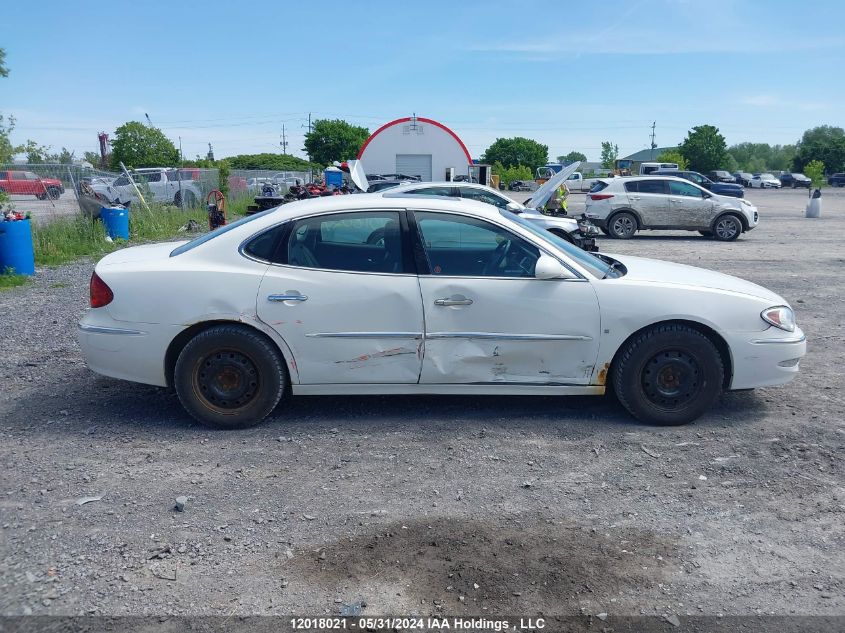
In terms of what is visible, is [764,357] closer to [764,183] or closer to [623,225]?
[623,225]

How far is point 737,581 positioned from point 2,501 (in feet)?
12.0

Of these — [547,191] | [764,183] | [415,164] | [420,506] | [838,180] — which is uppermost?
[415,164]

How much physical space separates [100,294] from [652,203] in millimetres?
15941

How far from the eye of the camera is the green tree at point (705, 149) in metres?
77.3

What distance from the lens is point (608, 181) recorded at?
19000mm

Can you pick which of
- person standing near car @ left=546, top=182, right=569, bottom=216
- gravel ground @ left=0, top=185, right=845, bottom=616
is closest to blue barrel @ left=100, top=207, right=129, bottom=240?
person standing near car @ left=546, top=182, right=569, bottom=216

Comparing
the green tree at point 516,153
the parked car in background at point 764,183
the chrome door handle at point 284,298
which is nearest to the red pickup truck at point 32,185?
the chrome door handle at point 284,298

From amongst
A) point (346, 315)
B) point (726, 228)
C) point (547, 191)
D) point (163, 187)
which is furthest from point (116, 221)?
point (726, 228)

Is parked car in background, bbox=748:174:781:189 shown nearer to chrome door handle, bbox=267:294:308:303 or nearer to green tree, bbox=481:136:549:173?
green tree, bbox=481:136:549:173

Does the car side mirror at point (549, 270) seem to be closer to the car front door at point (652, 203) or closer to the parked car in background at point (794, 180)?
the car front door at point (652, 203)

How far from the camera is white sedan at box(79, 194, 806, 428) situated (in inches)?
182

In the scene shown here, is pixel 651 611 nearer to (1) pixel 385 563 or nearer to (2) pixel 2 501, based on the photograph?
(1) pixel 385 563

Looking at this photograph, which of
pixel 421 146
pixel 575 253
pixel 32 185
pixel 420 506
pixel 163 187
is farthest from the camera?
pixel 421 146

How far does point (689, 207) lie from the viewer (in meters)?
18.2
